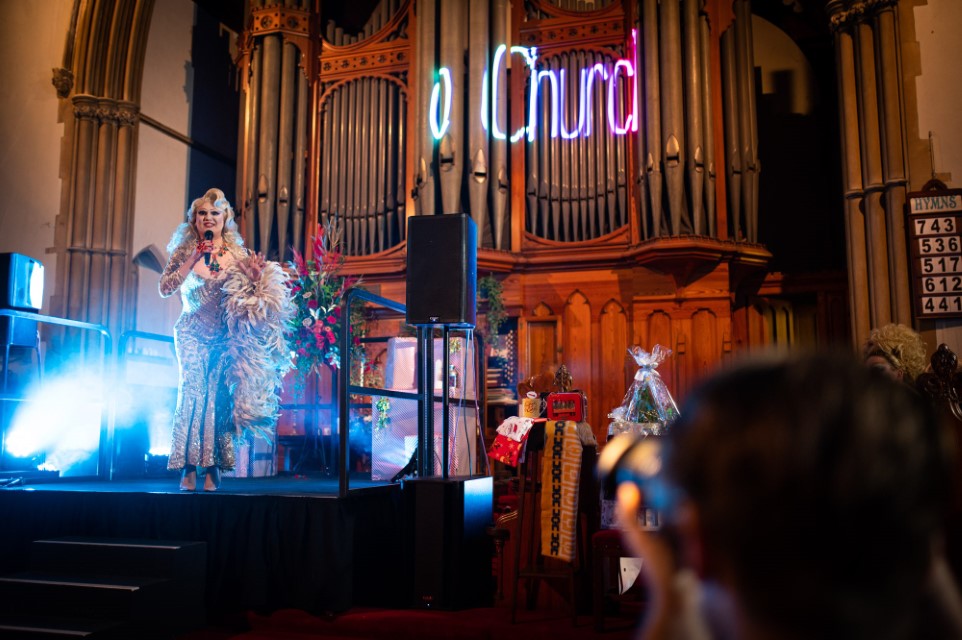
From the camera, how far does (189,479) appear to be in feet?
14.1

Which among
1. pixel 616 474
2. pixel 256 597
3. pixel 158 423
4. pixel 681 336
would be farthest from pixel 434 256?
pixel 158 423

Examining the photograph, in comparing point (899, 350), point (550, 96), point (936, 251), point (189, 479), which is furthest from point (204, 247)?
point (936, 251)

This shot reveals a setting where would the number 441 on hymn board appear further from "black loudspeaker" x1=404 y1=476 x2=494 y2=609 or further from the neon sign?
"black loudspeaker" x1=404 y1=476 x2=494 y2=609

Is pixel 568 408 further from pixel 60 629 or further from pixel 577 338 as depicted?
pixel 577 338

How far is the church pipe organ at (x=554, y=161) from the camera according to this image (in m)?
6.93

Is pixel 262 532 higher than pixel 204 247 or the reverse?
the reverse

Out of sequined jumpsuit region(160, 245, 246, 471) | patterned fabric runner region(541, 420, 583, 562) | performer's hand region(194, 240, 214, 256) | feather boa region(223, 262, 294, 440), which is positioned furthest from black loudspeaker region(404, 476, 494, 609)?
performer's hand region(194, 240, 214, 256)

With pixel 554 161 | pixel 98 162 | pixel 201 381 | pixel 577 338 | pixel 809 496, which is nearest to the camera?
pixel 809 496

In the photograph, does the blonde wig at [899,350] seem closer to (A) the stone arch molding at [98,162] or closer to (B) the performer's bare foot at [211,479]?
(B) the performer's bare foot at [211,479]

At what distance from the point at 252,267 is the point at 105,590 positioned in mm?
1744

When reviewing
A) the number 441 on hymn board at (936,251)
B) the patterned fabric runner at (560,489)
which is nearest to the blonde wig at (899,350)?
the patterned fabric runner at (560,489)

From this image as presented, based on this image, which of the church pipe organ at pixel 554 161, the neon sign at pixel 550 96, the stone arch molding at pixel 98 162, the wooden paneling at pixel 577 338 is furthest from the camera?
the stone arch molding at pixel 98 162

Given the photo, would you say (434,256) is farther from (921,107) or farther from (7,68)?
(7,68)

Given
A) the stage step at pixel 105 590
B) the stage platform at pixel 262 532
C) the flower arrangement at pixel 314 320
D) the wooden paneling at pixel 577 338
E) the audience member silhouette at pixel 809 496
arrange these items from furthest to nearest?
the wooden paneling at pixel 577 338
the flower arrangement at pixel 314 320
the stage platform at pixel 262 532
the stage step at pixel 105 590
the audience member silhouette at pixel 809 496
